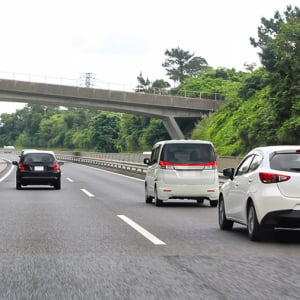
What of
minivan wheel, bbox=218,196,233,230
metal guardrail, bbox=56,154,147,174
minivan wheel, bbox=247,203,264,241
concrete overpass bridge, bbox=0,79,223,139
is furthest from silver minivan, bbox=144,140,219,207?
concrete overpass bridge, bbox=0,79,223,139

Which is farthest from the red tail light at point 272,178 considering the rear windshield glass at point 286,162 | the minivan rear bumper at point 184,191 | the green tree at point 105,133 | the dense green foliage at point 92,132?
the green tree at point 105,133

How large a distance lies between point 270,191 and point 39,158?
16.9 m

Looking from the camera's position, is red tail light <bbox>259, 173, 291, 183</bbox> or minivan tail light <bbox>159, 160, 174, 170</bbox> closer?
red tail light <bbox>259, 173, 291, 183</bbox>

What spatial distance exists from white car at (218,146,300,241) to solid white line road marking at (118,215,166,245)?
4.87 ft

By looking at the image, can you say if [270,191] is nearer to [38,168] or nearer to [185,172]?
[185,172]

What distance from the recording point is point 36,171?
977 inches

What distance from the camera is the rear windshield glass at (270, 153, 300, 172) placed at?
9859mm

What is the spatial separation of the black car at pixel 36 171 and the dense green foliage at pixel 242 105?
21.7 m

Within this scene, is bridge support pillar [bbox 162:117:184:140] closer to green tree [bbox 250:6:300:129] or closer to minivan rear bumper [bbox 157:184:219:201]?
green tree [bbox 250:6:300:129]

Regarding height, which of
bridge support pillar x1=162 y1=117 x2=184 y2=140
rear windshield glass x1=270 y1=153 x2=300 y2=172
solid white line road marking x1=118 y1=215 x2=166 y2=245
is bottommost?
solid white line road marking x1=118 y1=215 x2=166 y2=245

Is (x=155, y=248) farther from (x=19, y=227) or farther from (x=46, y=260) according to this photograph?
(x=19, y=227)

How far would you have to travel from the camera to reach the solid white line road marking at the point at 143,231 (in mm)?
9969

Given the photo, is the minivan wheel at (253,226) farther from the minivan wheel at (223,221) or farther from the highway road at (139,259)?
the minivan wheel at (223,221)

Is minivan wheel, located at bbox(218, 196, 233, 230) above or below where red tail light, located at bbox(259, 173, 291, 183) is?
below
